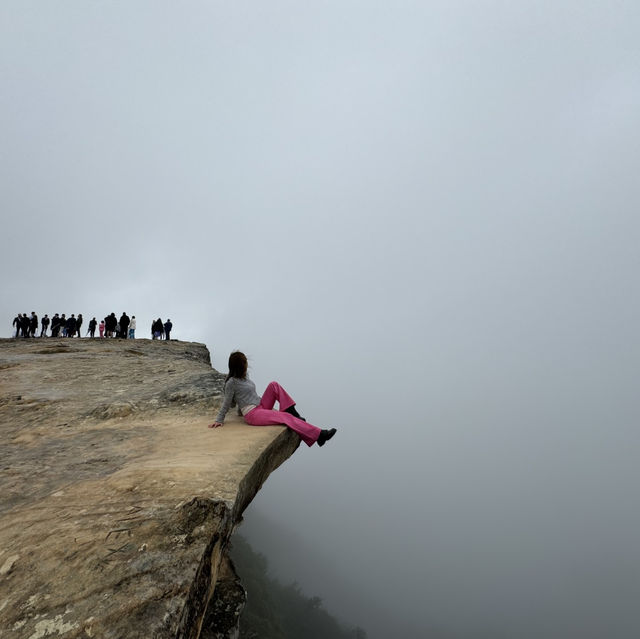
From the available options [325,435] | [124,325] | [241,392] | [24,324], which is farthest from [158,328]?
[325,435]

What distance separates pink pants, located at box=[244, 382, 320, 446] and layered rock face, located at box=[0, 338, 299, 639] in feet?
1.03

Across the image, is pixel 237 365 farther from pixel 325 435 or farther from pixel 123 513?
pixel 123 513

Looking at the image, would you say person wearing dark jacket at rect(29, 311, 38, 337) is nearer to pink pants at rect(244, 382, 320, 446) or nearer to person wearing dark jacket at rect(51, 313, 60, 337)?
person wearing dark jacket at rect(51, 313, 60, 337)

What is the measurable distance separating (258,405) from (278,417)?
28.3 inches

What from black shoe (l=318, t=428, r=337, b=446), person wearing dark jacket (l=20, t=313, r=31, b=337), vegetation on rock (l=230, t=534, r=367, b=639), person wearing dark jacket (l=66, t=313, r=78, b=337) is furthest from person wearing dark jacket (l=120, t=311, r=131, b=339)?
vegetation on rock (l=230, t=534, r=367, b=639)

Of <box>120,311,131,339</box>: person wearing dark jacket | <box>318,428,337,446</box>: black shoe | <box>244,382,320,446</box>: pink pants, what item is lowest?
<box>318,428,337,446</box>: black shoe

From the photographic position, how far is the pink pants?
7.78 meters

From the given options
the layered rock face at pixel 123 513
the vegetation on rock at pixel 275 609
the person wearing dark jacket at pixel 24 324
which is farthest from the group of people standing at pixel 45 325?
the vegetation on rock at pixel 275 609

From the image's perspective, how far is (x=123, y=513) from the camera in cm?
421

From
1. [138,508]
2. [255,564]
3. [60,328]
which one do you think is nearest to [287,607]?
[255,564]

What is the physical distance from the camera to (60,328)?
38000 mm

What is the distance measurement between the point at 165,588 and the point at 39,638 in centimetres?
91

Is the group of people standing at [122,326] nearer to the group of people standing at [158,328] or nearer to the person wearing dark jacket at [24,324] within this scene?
the group of people standing at [158,328]

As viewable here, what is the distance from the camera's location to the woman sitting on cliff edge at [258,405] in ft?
25.7
